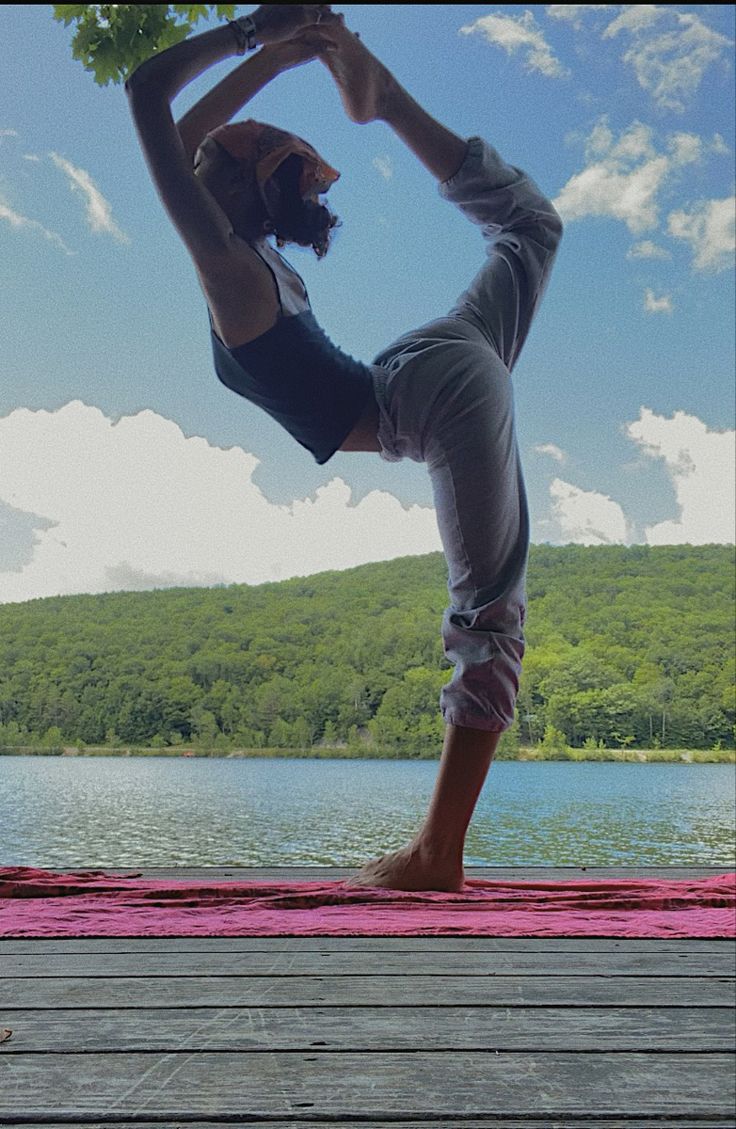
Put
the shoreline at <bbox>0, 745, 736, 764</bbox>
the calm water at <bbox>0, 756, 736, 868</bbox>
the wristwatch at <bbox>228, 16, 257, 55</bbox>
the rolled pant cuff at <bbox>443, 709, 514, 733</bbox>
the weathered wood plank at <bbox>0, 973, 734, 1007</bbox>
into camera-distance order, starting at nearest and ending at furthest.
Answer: the weathered wood plank at <bbox>0, 973, 734, 1007</bbox> < the wristwatch at <bbox>228, 16, 257, 55</bbox> < the rolled pant cuff at <bbox>443, 709, 514, 733</bbox> < the calm water at <bbox>0, 756, 736, 868</bbox> < the shoreline at <bbox>0, 745, 736, 764</bbox>

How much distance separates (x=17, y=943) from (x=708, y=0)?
3.60ft

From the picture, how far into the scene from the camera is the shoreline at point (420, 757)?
1623cm

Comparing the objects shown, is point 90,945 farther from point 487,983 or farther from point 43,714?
point 43,714

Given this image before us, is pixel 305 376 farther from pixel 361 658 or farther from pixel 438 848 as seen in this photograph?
pixel 361 658

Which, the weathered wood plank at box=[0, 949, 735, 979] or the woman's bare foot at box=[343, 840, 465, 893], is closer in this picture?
the weathered wood plank at box=[0, 949, 735, 979]

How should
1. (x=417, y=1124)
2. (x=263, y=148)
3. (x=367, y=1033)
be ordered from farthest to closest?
(x=263, y=148) → (x=367, y=1033) → (x=417, y=1124)

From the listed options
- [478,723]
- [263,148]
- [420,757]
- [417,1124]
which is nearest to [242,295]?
[263,148]

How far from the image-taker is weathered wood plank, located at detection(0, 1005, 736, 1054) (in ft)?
2.26

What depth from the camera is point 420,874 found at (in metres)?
1.31

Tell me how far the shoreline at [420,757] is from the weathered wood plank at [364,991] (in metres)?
14.7

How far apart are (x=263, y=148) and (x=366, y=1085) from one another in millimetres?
1230

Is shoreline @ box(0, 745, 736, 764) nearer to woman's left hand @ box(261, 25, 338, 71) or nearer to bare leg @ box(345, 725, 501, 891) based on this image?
bare leg @ box(345, 725, 501, 891)

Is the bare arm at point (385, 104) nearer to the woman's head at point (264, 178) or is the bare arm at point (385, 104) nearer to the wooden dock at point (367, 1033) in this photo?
the woman's head at point (264, 178)

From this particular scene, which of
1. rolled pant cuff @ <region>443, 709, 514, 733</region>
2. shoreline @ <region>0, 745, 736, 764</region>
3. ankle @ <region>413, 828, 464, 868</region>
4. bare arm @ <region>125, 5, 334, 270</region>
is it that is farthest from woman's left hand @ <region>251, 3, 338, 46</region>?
shoreline @ <region>0, 745, 736, 764</region>
